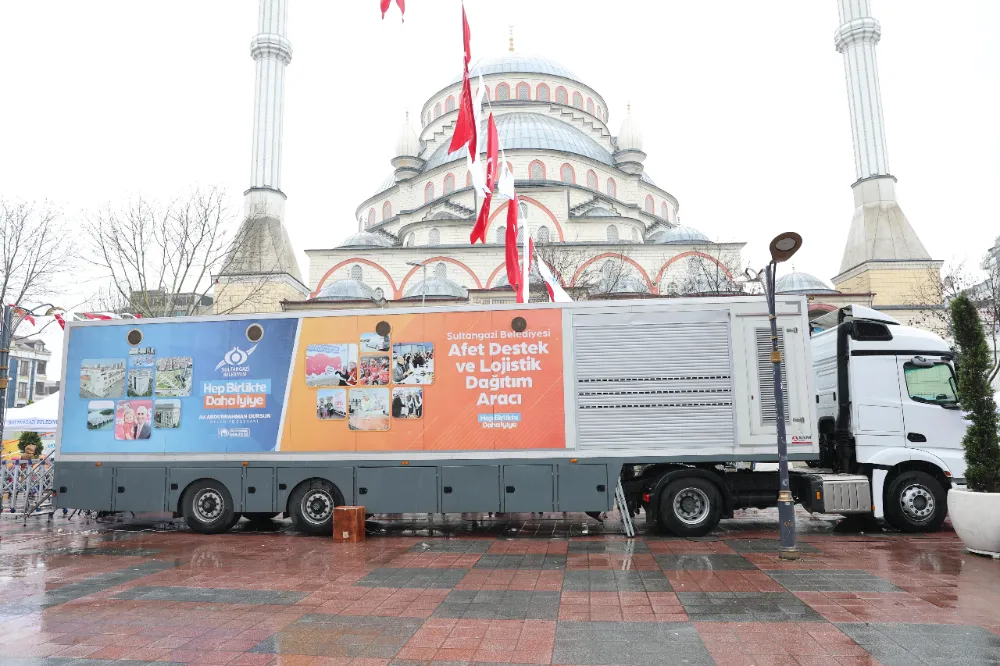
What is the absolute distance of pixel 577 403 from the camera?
10.0 metres

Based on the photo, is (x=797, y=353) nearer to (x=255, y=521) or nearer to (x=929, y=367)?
(x=929, y=367)

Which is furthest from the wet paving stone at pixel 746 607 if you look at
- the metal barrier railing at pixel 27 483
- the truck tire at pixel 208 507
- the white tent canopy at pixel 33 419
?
the white tent canopy at pixel 33 419

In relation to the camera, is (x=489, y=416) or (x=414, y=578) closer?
(x=414, y=578)

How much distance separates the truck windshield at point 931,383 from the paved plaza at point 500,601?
6.65 feet

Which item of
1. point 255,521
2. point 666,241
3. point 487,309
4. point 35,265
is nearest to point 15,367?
point 35,265

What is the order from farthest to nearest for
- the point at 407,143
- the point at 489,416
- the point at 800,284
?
the point at 407,143 → the point at 800,284 → the point at 489,416

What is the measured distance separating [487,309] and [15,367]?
72.6 metres

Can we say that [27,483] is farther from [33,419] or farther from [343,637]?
[343,637]

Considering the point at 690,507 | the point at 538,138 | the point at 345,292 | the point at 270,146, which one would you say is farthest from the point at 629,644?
the point at 538,138

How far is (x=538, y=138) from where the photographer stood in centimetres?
4797

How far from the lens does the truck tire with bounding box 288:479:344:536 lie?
1047 centimetres

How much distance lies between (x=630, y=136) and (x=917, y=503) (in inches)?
1970

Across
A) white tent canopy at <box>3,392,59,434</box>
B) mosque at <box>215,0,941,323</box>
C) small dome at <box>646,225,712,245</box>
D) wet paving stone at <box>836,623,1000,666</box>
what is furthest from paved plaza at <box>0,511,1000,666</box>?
small dome at <box>646,225,712,245</box>

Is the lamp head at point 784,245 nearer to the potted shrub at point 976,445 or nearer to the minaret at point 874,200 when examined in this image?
the potted shrub at point 976,445
